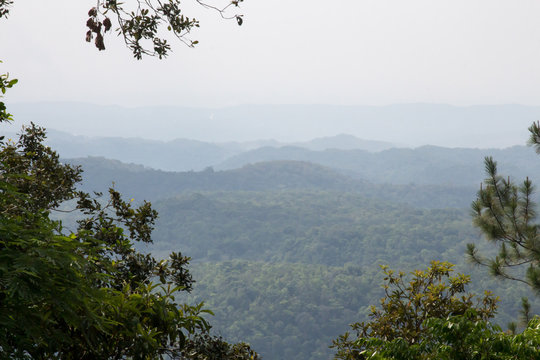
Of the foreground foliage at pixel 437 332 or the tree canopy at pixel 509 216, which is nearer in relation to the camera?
the foreground foliage at pixel 437 332

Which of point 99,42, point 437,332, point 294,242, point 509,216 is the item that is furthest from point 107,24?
point 294,242

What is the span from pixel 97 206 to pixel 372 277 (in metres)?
88.1

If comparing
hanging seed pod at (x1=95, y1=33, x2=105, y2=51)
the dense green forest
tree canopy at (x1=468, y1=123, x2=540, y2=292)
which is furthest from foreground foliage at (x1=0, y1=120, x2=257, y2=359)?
the dense green forest

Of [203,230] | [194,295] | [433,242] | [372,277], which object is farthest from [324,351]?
[203,230]

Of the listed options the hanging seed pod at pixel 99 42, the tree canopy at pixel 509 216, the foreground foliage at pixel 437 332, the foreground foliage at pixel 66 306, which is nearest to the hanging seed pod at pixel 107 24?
the hanging seed pod at pixel 99 42

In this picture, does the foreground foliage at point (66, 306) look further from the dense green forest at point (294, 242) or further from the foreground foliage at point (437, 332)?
the dense green forest at point (294, 242)

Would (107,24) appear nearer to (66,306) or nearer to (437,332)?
(66,306)

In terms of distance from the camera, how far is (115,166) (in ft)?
572

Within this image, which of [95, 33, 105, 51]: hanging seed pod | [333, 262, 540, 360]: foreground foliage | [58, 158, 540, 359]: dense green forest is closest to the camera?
[333, 262, 540, 360]: foreground foliage

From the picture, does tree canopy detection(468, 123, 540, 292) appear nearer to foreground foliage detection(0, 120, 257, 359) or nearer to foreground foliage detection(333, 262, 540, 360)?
foreground foliage detection(333, 262, 540, 360)

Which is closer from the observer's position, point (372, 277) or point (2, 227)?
point (2, 227)

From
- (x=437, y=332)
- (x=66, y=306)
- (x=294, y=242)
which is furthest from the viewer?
(x=294, y=242)

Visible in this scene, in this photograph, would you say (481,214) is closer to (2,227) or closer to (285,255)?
(2,227)

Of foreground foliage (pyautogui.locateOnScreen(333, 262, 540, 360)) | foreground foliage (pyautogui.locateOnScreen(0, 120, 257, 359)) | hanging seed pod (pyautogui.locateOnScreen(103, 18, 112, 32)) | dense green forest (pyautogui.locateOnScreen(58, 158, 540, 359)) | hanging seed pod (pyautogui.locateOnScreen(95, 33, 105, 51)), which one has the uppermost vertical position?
hanging seed pod (pyautogui.locateOnScreen(103, 18, 112, 32))
